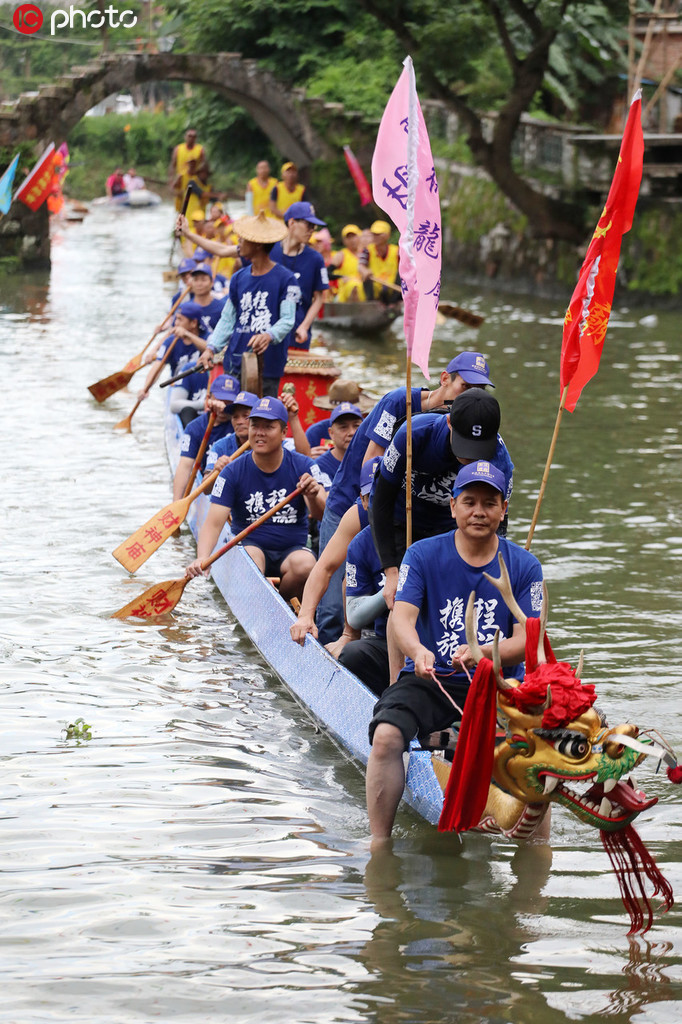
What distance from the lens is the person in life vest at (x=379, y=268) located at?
20.5m

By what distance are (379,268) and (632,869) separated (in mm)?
16617

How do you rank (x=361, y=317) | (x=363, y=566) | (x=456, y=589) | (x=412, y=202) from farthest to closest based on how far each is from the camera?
1. (x=361, y=317)
2. (x=363, y=566)
3. (x=412, y=202)
4. (x=456, y=589)

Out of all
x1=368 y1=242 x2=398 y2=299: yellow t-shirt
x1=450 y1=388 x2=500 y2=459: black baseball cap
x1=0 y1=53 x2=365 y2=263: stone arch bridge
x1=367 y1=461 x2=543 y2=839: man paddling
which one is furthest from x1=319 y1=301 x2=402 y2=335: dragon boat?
x1=367 y1=461 x2=543 y2=839: man paddling

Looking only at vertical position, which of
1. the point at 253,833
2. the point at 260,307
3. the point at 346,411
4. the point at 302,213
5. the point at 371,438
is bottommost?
the point at 253,833

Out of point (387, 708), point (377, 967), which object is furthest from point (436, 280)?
point (377, 967)

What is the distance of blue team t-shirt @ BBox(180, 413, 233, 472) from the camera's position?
10.7 meters

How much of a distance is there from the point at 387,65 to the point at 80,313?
37.8 ft

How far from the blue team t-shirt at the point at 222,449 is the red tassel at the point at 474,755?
4.95 m

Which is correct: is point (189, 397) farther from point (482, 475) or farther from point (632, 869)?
point (632, 869)

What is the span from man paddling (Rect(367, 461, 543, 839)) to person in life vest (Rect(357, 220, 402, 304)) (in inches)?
593

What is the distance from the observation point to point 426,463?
6234mm

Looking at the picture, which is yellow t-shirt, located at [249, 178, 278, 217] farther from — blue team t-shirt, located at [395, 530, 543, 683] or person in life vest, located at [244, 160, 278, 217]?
blue team t-shirt, located at [395, 530, 543, 683]

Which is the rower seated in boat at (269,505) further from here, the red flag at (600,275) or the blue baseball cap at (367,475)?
the red flag at (600,275)

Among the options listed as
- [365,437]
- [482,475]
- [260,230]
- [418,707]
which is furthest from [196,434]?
[482,475]
